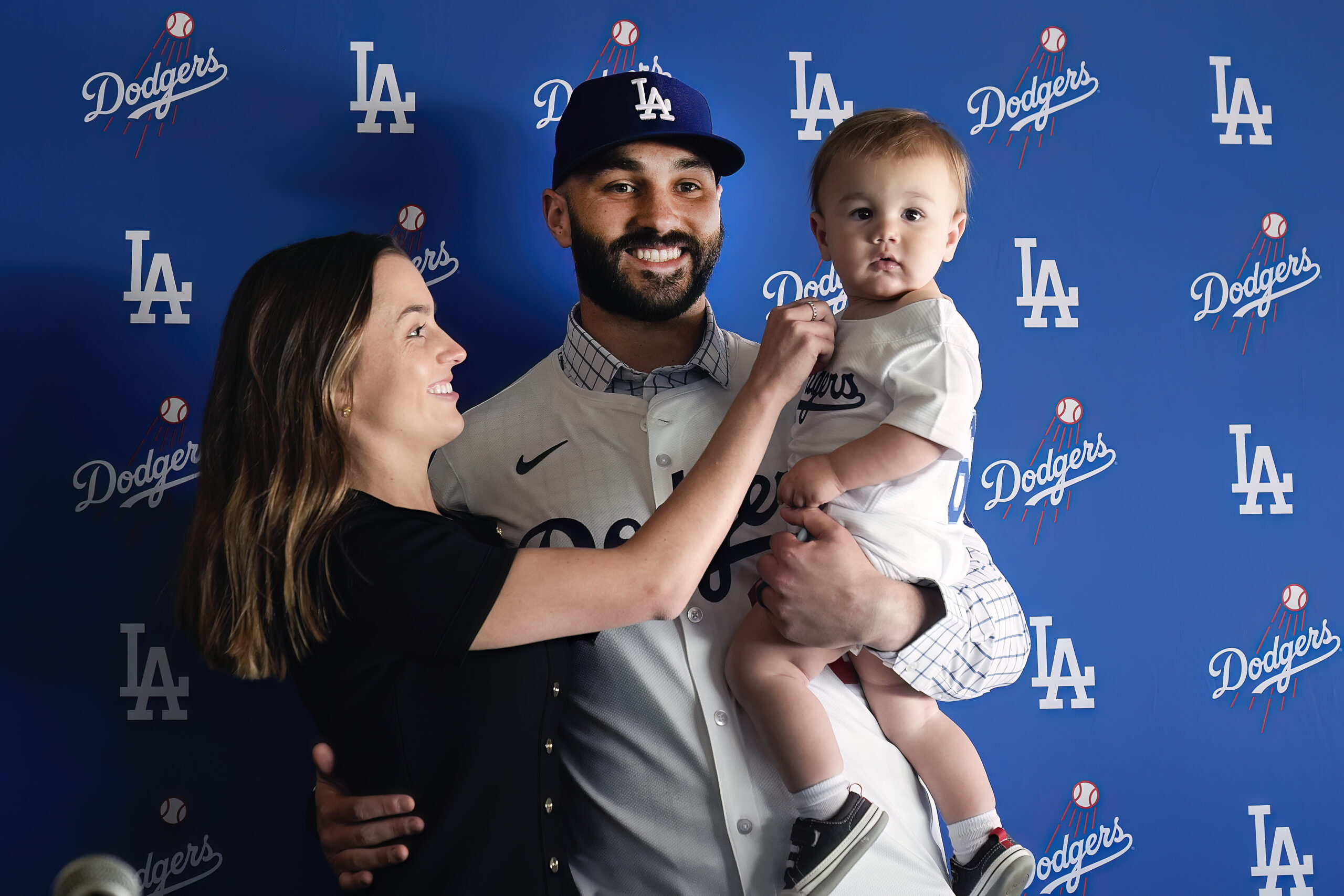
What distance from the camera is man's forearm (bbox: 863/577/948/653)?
1460 millimetres

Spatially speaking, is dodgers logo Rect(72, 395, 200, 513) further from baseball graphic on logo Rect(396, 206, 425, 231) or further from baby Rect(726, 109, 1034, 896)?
baby Rect(726, 109, 1034, 896)

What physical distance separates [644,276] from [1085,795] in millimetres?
1409

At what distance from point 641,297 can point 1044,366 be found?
2.92 ft

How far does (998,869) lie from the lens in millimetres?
1516

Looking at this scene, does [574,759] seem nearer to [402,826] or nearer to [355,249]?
[402,826]

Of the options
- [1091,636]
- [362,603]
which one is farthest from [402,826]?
[1091,636]

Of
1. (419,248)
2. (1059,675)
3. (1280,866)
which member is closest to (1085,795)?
(1059,675)

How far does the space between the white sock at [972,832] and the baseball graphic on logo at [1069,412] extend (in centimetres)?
83

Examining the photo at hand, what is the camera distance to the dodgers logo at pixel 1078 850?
6.33 feet

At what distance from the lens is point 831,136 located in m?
1.59

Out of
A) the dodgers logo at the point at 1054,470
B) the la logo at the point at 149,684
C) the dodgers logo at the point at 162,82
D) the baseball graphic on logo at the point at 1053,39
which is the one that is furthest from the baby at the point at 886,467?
the dodgers logo at the point at 162,82

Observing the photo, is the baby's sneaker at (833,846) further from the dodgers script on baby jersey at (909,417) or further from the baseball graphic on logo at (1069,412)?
the baseball graphic on logo at (1069,412)

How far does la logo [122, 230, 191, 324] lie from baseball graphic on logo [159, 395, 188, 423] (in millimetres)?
159

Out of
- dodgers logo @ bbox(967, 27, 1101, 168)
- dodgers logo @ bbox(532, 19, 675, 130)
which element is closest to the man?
dodgers logo @ bbox(532, 19, 675, 130)
